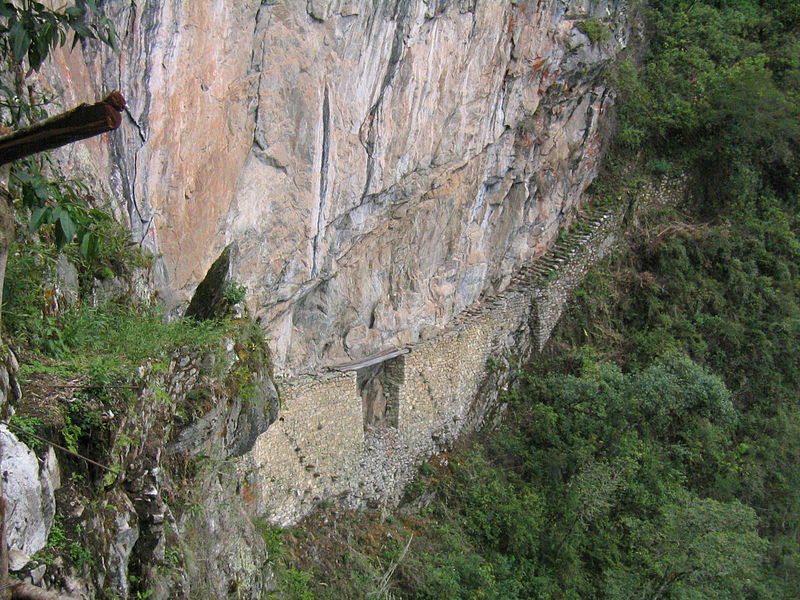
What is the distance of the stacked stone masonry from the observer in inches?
339

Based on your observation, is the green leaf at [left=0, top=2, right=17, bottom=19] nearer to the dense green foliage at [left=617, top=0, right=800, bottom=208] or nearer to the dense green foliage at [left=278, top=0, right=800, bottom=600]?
the dense green foliage at [left=278, top=0, right=800, bottom=600]

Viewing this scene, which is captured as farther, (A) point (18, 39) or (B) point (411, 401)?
(B) point (411, 401)

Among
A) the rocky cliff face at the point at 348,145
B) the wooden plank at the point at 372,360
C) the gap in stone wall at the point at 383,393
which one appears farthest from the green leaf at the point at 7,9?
the gap in stone wall at the point at 383,393

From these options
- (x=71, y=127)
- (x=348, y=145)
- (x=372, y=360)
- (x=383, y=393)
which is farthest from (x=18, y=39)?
(x=383, y=393)

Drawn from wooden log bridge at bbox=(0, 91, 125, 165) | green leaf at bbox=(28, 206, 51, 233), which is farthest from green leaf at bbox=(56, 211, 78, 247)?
wooden log bridge at bbox=(0, 91, 125, 165)

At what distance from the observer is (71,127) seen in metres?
2.24

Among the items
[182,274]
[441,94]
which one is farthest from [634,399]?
[182,274]

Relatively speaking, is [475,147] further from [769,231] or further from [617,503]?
[769,231]

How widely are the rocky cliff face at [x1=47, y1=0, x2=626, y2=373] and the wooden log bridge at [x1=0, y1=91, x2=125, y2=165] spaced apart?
271cm

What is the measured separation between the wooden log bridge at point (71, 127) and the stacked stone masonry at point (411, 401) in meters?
5.52

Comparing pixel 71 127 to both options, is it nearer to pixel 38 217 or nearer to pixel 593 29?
pixel 38 217

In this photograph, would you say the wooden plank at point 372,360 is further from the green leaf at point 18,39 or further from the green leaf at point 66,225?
the green leaf at point 66,225

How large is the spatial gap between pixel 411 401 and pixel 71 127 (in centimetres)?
860

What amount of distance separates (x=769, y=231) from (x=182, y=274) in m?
11.7
